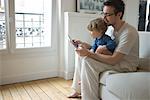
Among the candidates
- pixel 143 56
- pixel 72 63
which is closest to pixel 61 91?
pixel 72 63

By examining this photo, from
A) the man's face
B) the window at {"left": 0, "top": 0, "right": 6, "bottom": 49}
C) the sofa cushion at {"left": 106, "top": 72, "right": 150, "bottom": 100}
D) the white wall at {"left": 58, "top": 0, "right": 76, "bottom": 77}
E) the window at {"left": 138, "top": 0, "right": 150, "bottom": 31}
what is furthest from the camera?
the window at {"left": 138, "top": 0, "right": 150, "bottom": 31}

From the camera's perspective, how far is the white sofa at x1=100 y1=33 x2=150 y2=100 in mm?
1389

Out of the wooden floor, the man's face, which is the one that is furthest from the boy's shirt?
the wooden floor

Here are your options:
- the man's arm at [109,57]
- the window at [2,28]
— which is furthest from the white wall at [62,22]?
the man's arm at [109,57]

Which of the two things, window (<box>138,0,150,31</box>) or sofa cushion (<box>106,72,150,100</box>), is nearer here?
sofa cushion (<box>106,72,150,100</box>)

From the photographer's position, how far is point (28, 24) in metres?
2.94

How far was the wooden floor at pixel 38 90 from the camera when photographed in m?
2.29

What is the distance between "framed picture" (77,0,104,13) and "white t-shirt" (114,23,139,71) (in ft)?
4.28

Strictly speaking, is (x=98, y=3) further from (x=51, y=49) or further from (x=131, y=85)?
(x=131, y=85)

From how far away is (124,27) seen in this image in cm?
186

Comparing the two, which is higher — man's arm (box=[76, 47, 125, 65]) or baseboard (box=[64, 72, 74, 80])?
man's arm (box=[76, 47, 125, 65])

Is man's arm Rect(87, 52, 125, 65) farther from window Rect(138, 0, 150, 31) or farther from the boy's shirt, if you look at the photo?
window Rect(138, 0, 150, 31)

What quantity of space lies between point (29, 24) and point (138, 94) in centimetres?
208

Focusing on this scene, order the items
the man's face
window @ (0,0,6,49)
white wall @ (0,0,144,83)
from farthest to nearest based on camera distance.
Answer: white wall @ (0,0,144,83) < window @ (0,0,6,49) < the man's face
